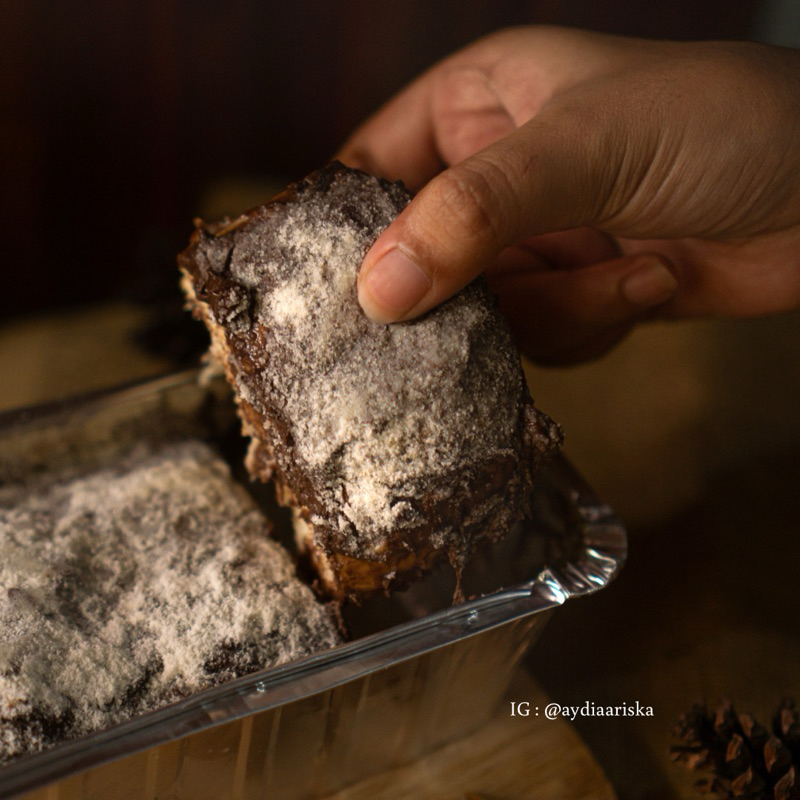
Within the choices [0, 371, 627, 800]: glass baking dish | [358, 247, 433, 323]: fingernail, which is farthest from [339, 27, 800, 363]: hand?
[0, 371, 627, 800]: glass baking dish

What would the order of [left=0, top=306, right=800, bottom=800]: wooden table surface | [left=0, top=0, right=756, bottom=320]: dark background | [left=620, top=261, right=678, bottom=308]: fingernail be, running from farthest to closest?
[left=0, top=0, right=756, bottom=320]: dark background
[left=620, top=261, right=678, bottom=308]: fingernail
[left=0, top=306, right=800, bottom=800]: wooden table surface

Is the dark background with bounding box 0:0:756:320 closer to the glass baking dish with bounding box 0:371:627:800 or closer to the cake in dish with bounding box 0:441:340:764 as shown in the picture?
the glass baking dish with bounding box 0:371:627:800

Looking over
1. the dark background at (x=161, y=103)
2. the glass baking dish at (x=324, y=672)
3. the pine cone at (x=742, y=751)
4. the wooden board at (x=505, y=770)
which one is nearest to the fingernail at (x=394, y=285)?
the glass baking dish at (x=324, y=672)

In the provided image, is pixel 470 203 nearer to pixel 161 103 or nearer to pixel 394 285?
pixel 394 285

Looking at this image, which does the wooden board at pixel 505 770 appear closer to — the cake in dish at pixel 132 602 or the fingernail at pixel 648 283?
the cake in dish at pixel 132 602

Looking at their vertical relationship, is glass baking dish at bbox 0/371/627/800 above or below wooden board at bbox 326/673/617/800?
above
